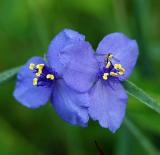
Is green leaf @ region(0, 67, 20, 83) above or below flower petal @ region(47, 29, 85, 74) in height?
below

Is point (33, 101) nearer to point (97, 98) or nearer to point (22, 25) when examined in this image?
point (97, 98)

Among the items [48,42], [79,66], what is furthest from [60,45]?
[48,42]

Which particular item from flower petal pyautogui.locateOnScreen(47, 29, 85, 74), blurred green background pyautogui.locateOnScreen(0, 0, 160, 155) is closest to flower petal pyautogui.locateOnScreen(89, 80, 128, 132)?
flower petal pyautogui.locateOnScreen(47, 29, 85, 74)

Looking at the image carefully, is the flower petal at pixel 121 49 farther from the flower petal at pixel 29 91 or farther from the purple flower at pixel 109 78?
the flower petal at pixel 29 91

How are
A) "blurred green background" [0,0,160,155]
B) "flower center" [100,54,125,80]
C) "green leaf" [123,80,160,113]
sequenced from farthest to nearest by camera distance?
"blurred green background" [0,0,160,155] < "flower center" [100,54,125,80] < "green leaf" [123,80,160,113]

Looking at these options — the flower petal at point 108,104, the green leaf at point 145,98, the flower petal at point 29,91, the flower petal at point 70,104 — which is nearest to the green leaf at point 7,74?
the flower petal at point 29,91

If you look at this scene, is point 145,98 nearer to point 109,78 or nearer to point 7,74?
point 109,78

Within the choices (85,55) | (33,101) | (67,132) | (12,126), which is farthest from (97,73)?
(12,126)

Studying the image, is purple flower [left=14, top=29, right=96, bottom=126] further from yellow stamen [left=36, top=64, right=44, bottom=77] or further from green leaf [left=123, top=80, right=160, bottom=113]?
green leaf [left=123, top=80, right=160, bottom=113]
